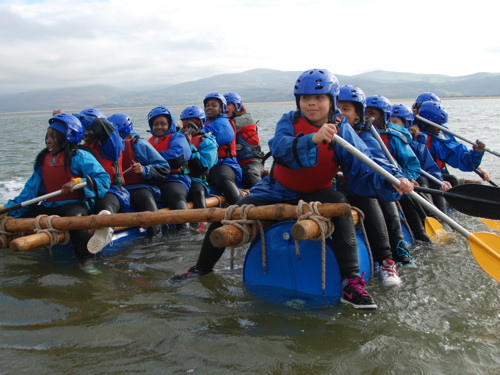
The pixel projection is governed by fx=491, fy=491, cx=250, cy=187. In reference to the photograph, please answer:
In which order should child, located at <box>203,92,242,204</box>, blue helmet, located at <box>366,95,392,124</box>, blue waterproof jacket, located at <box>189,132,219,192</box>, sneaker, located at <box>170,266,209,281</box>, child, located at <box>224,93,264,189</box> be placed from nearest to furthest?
sneaker, located at <box>170,266,209,281</box>, blue helmet, located at <box>366,95,392,124</box>, blue waterproof jacket, located at <box>189,132,219,192</box>, child, located at <box>203,92,242,204</box>, child, located at <box>224,93,264,189</box>

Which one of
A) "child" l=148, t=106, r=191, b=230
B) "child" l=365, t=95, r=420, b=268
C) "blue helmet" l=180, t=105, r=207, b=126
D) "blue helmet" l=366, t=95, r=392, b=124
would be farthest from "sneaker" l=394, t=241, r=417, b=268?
"blue helmet" l=180, t=105, r=207, b=126

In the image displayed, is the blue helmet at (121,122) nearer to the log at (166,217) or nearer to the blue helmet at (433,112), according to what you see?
the log at (166,217)

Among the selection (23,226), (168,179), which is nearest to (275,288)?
(23,226)

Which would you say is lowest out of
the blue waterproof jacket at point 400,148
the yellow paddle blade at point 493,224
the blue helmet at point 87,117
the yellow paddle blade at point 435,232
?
the yellow paddle blade at point 493,224

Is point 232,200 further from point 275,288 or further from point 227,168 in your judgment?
point 275,288

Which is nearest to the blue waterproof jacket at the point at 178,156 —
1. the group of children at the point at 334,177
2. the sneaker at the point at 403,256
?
the group of children at the point at 334,177

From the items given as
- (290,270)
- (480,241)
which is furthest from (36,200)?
(480,241)

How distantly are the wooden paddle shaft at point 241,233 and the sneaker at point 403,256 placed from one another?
125 centimetres

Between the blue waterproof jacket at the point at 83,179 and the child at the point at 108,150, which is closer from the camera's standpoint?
the blue waterproof jacket at the point at 83,179

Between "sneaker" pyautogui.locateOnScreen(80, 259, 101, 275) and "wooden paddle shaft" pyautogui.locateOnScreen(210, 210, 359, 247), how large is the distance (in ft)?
6.38

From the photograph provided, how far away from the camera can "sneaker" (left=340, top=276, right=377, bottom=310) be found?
3938mm

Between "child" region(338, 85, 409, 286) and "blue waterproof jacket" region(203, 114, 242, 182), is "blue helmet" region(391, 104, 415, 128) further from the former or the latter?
"blue waterproof jacket" region(203, 114, 242, 182)

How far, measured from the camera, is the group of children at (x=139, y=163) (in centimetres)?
575

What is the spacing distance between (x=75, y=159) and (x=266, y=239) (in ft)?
8.95
